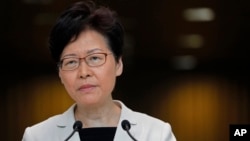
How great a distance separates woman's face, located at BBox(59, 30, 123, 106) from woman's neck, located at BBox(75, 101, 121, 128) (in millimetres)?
52

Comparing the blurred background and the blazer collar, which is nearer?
the blazer collar

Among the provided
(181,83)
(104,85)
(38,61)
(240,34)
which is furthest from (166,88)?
(104,85)

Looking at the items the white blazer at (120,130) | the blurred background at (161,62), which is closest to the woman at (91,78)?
the white blazer at (120,130)

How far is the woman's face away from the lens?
1797 mm

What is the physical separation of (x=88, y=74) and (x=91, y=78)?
0.02 metres

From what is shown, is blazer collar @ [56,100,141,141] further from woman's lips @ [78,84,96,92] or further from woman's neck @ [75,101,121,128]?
woman's lips @ [78,84,96,92]

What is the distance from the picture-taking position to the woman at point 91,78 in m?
1.81

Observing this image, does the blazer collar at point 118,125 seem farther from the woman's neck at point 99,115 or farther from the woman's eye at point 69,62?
the woman's eye at point 69,62

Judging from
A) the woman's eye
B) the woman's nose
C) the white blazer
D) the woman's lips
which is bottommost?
the white blazer

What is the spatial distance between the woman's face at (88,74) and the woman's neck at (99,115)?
5 centimetres

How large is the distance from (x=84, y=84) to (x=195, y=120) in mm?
2303

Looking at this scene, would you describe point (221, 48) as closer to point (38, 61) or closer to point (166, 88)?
point (166, 88)

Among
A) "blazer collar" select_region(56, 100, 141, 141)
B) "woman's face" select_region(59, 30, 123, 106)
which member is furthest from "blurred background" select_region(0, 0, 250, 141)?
"woman's face" select_region(59, 30, 123, 106)

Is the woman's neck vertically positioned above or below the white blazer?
above
